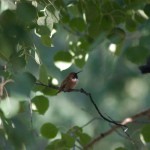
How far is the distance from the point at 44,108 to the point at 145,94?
1.10 feet

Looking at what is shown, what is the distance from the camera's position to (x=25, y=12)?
898 millimetres

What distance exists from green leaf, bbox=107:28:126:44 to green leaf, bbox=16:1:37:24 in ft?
0.57

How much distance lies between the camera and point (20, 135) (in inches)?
32.9

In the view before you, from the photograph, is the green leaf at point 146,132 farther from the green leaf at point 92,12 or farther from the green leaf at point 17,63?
the green leaf at point 17,63

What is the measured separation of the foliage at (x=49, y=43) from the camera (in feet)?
2.79

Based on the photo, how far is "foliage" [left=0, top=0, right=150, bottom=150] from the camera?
85 centimetres

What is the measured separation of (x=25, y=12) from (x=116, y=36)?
0.22 metres

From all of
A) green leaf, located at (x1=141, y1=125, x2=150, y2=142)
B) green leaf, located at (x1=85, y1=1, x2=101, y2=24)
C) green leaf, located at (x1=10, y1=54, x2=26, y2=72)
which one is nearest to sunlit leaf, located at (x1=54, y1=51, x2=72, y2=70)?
green leaf, located at (x1=85, y1=1, x2=101, y2=24)

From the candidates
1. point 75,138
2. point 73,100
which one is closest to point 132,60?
point 75,138

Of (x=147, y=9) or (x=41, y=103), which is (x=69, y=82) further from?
(x=147, y=9)

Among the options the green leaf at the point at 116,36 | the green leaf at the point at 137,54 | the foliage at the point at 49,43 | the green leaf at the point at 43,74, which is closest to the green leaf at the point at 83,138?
the foliage at the point at 49,43

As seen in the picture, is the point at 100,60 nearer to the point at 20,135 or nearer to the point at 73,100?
the point at 20,135

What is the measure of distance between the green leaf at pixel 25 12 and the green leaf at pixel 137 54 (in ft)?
0.56

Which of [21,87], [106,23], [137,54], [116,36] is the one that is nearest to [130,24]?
[106,23]
